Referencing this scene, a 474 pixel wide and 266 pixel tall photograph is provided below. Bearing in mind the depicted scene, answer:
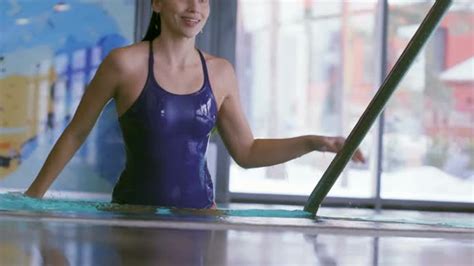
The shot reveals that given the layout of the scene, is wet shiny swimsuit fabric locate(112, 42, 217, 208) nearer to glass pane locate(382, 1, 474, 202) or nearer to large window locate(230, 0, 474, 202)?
large window locate(230, 0, 474, 202)

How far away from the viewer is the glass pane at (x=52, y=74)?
20.9 feet

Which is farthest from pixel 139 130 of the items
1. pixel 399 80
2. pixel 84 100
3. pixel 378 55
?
pixel 378 55

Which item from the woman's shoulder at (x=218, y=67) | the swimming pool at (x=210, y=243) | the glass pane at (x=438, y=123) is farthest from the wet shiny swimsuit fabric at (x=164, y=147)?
the glass pane at (x=438, y=123)

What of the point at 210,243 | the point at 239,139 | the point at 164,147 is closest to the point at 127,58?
the point at 164,147

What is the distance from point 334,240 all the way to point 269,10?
672 cm

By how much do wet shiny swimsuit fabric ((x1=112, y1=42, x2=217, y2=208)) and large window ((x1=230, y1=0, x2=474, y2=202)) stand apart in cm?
563

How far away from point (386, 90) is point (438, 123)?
625 cm

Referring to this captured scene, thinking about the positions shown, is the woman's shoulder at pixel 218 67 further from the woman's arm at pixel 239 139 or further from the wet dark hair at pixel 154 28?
the wet dark hair at pixel 154 28

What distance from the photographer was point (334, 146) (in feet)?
5.01

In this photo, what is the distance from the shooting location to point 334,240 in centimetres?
81

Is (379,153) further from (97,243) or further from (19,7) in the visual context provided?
(97,243)

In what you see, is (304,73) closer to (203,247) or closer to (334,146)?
(334,146)

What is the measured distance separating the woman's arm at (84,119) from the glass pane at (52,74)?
4.61 m

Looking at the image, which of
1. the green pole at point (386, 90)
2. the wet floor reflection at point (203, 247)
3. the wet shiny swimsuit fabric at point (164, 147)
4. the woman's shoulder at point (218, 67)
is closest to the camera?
the wet floor reflection at point (203, 247)
